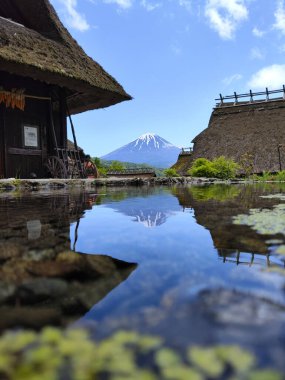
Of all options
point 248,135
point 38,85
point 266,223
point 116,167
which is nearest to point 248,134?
point 248,135

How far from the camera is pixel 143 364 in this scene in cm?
66

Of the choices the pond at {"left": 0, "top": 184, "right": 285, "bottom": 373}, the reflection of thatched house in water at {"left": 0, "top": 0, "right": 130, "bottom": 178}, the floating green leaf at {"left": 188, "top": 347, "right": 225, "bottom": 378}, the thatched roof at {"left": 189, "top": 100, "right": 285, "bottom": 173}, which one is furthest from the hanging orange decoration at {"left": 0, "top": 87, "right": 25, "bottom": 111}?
the thatched roof at {"left": 189, "top": 100, "right": 285, "bottom": 173}

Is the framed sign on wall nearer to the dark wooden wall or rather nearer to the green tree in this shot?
the dark wooden wall

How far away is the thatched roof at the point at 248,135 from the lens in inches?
904

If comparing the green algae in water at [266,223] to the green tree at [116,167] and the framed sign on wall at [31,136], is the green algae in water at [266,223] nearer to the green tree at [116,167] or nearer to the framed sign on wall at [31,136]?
the framed sign on wall at [31,136]

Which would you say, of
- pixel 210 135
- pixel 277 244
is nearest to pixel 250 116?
pixel 210 135

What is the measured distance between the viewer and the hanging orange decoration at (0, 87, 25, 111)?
8.73 meters

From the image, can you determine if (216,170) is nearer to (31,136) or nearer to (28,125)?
(31,136)

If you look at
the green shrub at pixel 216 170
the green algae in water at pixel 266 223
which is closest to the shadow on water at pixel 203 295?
the green algae in water at pixel 266 223

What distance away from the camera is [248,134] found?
82.9 ft

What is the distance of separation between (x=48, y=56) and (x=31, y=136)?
2.31 meters

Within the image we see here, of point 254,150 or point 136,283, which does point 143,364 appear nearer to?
point 136,283

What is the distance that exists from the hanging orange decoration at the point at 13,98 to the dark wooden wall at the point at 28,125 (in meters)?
0.21

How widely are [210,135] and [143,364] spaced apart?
88.8 feet
